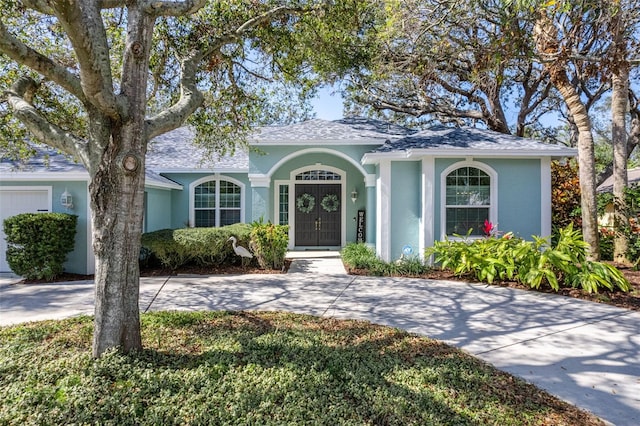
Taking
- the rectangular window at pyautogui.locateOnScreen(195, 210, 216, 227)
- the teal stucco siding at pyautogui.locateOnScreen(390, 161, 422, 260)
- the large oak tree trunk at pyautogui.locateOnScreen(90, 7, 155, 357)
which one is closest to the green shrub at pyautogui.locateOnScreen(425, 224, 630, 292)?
the teal stucco siding at pyautogui.locateOnScreen(390, 161, 422, 260)

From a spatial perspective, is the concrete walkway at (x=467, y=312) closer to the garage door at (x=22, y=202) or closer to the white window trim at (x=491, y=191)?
the garage door at (x=22, y=202)

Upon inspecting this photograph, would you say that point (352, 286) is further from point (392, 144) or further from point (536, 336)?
point (392, 144)

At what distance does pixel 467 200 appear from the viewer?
9.51 m

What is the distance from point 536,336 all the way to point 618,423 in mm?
1924

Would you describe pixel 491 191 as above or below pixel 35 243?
above

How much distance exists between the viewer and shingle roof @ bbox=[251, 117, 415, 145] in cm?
1131

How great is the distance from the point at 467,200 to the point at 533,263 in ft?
8.87

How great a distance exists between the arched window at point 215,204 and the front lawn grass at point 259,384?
29.4 ft

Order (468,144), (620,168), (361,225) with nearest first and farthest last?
(468,144)
(620,168)
(361,225)

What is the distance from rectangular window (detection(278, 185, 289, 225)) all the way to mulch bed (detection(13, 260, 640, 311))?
2.94m

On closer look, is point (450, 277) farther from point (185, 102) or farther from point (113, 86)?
point (113, 86)

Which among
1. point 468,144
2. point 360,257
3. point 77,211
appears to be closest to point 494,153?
point 468,144

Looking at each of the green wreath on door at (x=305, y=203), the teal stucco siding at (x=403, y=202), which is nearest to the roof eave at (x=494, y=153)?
the teal stucco siding at (x=403, y=202)

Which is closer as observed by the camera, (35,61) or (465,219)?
(35,61)
